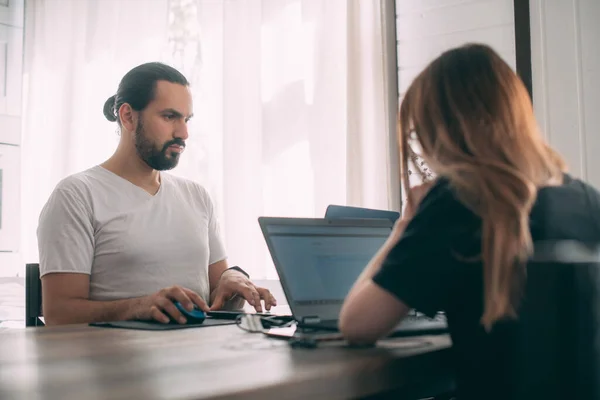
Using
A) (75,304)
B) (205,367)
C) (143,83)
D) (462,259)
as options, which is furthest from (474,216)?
(143,83)

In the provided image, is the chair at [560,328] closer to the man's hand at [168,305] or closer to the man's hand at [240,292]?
the man's hand at [168,305]

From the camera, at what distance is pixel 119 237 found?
78.9 inches

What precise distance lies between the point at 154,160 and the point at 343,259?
990mm

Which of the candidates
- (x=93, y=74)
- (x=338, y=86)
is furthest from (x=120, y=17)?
(x=338, y=86)

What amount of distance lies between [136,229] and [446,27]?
144 centimetres

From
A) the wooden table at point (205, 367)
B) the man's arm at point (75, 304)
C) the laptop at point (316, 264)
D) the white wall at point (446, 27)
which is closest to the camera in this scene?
the wooden table at point (205, 367)

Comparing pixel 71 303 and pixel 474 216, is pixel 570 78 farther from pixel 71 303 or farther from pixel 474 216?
pixel 71 303

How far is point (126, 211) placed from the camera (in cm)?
204

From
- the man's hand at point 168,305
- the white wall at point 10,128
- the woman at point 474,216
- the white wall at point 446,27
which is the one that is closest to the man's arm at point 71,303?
the man's hand at point 168,305

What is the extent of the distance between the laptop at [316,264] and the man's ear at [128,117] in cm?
108

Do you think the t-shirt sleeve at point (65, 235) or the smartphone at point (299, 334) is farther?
the t-shirt sleeve at point (65, 235)

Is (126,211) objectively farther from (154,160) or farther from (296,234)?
(296,234)

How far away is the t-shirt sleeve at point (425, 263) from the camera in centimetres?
89

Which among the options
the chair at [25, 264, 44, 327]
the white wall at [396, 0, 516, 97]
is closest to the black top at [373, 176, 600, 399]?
the chair at [25, 264, 44, 327]
